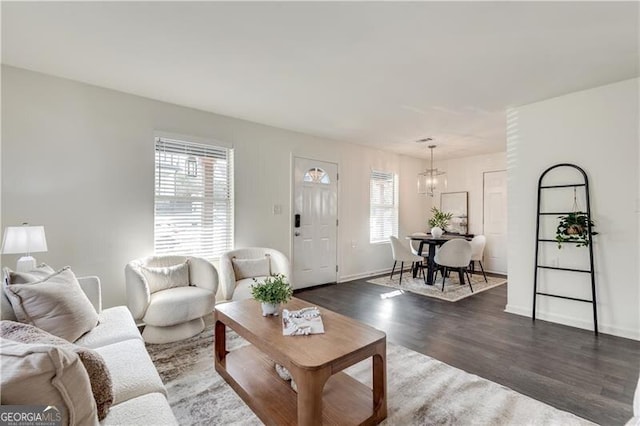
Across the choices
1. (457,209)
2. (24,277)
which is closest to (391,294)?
(457,209)

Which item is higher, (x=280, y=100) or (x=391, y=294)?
(x=280, y=100)

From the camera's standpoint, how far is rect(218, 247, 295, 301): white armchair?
134 inches

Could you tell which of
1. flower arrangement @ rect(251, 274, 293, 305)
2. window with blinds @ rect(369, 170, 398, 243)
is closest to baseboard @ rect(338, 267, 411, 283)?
window with blinds @ rect(369, 170, 398, 243)

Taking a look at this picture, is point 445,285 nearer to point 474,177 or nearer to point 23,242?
point 474,177

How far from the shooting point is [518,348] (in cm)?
273

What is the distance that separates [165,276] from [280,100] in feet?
7.49

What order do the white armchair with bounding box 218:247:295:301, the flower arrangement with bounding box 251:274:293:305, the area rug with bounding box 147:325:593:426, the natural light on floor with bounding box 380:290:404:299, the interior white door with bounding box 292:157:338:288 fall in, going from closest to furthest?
the area rug with bounding box 147:325:593:426 → the flower arrangement with bounding box 251:274:293:305 → the white armchair with bounding box 218:247:295:301 → the natural light on floor with bounding box 380:290:404:299 → the interior white door with bounding box 292:157:338:288

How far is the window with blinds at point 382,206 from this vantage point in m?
5.98

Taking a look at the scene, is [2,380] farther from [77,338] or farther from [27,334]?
[77,338]

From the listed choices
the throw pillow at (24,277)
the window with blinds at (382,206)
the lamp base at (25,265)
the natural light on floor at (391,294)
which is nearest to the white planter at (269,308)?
the throw pillow at (24,277)

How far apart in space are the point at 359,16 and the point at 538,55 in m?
1.60

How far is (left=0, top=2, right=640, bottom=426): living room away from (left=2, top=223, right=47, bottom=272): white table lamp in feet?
1.59

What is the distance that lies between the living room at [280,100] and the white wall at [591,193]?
0.01 metres

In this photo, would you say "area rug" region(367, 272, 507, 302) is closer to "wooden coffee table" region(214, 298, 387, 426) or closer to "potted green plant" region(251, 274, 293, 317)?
"wooden coffee table" region(214, 298, 387, 426)
